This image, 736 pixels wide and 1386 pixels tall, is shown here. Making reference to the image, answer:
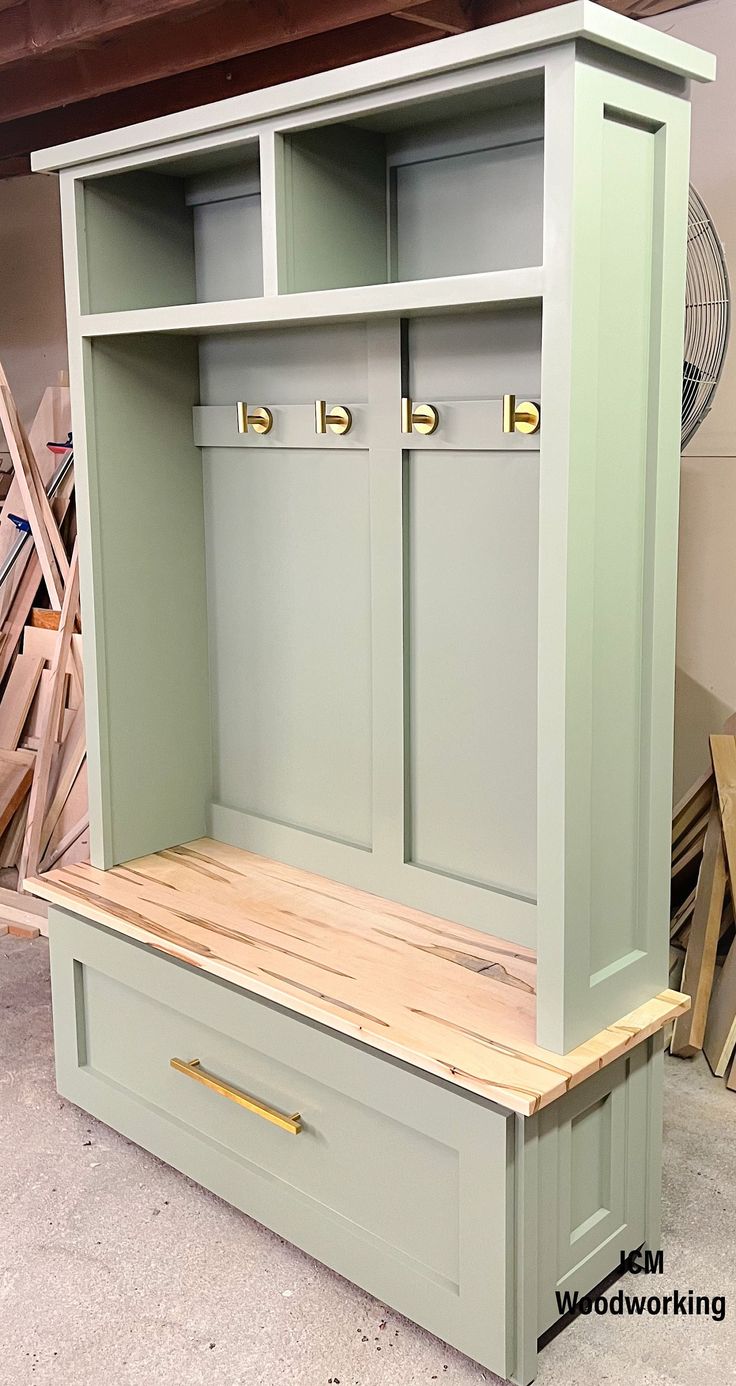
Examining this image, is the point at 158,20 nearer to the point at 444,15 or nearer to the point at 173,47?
the point at 173,47

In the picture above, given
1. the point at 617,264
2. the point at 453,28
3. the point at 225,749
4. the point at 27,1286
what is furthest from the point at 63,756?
the point at 617,264

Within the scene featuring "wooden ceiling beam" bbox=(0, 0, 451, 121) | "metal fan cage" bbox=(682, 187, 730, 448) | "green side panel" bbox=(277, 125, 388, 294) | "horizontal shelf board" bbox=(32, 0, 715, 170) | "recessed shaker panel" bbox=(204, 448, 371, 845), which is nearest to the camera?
"horizontal shelf board" bbox=(32, 0, 715, 170)

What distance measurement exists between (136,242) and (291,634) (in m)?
0.97

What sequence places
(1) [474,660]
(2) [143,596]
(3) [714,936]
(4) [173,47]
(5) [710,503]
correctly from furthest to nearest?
(4) [173,47]
(5) [710,503]
(3) [714,936]
(2) [143,596]
(1) [474,660]

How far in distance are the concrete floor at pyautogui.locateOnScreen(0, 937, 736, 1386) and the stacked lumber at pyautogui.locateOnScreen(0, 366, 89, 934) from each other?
58.1 inches

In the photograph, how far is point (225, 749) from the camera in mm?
3219

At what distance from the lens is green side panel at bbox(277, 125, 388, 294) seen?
7.66 feet

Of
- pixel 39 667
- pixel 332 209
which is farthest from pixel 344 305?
pixel 39 667

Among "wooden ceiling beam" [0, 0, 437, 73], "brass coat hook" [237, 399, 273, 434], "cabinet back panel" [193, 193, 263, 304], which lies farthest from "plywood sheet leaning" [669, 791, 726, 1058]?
"wooden ceiling beam" [0, 0, 437, 73]

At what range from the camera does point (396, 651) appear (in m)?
2.69

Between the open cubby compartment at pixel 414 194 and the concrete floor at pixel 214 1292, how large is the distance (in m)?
1.90

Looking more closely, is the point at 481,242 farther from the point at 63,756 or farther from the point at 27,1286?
the point at 63,756

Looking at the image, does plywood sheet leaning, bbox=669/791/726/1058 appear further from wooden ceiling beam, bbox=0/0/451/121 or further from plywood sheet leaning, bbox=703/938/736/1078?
wooden ceiling beam, bbox=0/0/451/121

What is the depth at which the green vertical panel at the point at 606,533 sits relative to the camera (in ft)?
6.24
